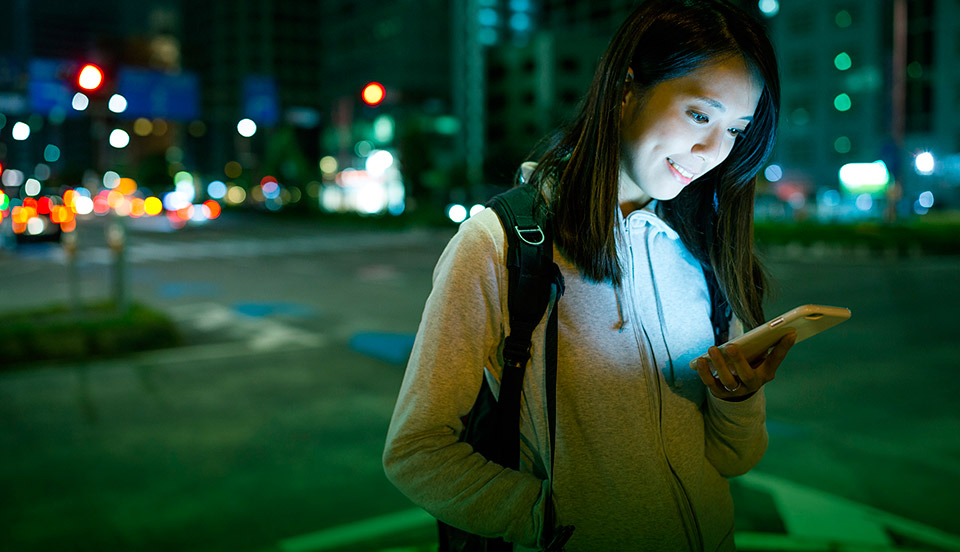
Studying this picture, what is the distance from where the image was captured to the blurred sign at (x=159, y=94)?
17.3m

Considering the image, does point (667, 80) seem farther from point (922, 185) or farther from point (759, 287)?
point (922, 185)

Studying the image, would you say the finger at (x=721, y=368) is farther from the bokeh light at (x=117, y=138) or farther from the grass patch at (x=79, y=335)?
the bokeh light at (x=117, y=138)

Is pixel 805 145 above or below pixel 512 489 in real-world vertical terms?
above

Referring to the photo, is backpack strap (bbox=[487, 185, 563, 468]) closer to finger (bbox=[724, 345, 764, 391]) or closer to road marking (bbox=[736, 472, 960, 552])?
finger (bbox=[724, 345, 764, 391])

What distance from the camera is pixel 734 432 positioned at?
156cm

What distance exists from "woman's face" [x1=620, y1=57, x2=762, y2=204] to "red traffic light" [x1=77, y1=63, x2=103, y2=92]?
7.85m

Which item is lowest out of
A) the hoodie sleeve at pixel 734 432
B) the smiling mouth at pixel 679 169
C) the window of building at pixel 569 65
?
the hoodie sleeve at pixel 734 432

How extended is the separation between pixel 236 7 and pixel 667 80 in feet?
367

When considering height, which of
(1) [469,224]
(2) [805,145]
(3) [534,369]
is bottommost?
(3) [534,369]

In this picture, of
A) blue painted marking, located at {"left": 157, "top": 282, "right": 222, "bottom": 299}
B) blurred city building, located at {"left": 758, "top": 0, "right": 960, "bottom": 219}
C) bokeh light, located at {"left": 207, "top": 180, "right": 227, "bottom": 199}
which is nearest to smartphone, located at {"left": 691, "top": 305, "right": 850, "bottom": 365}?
blue painted marking, located at {"left": 157, "top": 282, "right": 222, "bottom": 299}

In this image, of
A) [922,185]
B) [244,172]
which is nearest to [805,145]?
[922,185]

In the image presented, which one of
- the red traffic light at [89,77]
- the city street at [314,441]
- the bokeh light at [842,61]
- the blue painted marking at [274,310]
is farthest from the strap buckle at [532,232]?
the bokeh light at [842,61]

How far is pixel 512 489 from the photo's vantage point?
1.37 m

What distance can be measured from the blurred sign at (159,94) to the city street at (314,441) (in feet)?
25.1
